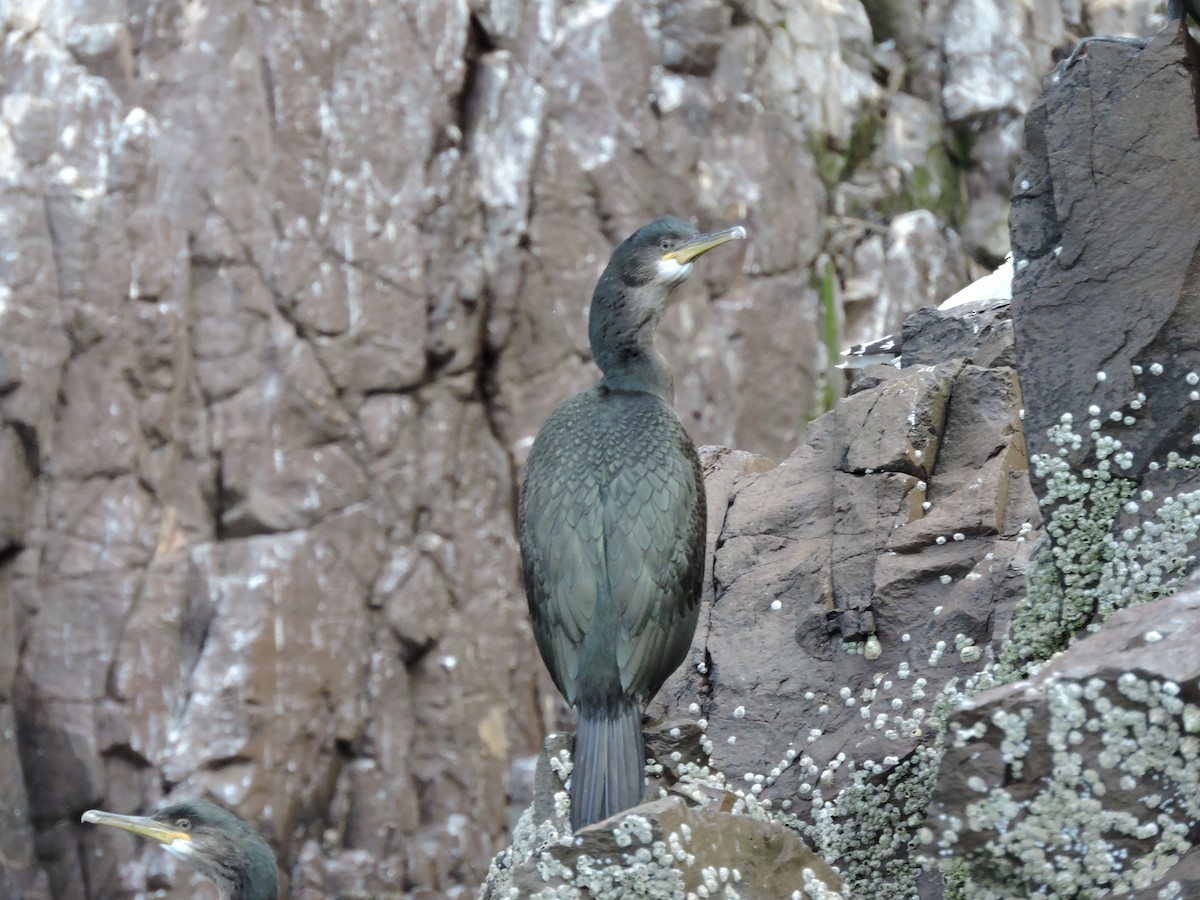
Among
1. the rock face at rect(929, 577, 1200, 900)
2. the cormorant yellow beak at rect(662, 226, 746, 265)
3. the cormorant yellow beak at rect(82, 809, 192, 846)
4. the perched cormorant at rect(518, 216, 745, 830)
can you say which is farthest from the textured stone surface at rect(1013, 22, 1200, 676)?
the cormorant yellow beak at rect(82, 809, 192, 846)

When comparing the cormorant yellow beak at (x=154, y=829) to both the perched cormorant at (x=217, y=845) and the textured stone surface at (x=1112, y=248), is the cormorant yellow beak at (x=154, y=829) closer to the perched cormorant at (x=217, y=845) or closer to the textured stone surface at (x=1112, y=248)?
the perched cormorant at (x=217, y=845)

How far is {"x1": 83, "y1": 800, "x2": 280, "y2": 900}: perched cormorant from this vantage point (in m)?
3.80

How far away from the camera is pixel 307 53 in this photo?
8.80m

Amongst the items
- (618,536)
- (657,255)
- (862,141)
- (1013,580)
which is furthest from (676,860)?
(862,141)

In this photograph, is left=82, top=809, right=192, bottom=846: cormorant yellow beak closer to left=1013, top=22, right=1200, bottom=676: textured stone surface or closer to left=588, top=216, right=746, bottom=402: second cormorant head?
left=588, top=216, right=746, bottom=402: second cormorant head

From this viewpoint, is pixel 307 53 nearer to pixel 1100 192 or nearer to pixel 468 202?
pixel 468 202

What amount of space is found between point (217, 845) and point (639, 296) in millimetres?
1858

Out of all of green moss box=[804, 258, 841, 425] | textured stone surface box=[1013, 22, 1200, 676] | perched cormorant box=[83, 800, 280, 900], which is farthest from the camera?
green moss box=[804, 258, 841, 425]

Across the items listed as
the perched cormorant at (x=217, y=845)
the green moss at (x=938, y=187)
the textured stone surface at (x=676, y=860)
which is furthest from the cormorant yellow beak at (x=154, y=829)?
the green moss at (x=938, y=187)

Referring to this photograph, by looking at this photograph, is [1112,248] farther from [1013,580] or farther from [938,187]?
[938,187]

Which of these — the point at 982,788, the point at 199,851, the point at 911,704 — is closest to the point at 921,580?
the point at 911,704

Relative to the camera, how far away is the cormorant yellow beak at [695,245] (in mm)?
3838

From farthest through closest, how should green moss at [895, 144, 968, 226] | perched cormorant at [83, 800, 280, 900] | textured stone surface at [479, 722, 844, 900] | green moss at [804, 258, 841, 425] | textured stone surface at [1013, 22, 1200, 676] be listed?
green moss at [895, 144, 968, 226]
green moss at [804, 258, 841, 425]
perched cormorant at [83, 800, 280, 900]
textured stone surface at [1013, 22, 1200, 676]
textured stone surface at [479, 722, 844, 900]

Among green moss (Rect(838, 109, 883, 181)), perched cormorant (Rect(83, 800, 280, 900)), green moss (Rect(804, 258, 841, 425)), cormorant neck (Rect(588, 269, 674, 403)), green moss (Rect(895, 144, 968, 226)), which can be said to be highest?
cormorant neck (Rect(588, 269, 674, 403))
